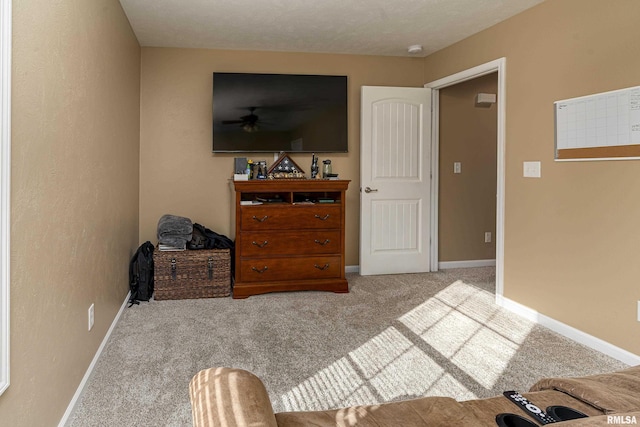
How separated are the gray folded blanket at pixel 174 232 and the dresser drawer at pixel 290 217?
1.83 feet

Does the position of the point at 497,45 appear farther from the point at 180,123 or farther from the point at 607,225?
the point at 180,123

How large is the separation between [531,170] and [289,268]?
2244mm

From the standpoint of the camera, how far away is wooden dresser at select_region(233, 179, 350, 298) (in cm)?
412

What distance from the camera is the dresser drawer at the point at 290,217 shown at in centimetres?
412

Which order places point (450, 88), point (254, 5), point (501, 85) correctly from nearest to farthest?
point (254, 5), point (501, 85), point (450, 88)

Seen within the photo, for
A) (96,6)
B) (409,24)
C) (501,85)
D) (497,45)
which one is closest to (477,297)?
(501,85)

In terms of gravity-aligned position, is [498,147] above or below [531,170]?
above

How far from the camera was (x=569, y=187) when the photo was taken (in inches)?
125

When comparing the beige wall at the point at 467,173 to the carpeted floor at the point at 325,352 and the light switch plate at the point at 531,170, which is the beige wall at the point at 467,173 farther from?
the light switch plate at the point at 531,170

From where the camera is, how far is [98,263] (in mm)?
2676

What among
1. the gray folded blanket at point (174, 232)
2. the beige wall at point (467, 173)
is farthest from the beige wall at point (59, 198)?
the beige wall at point (467, 173)

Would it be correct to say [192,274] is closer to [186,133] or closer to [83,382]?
[186,133]

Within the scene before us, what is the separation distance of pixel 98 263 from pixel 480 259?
4.34 metres

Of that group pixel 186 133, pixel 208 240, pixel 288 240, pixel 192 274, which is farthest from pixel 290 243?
pixel 186 133
